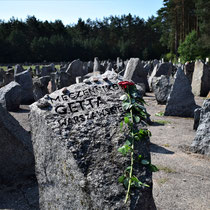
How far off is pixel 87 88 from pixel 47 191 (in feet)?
3.56

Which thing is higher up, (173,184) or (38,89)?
(38,89)

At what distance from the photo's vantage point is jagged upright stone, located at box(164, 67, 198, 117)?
683 cm

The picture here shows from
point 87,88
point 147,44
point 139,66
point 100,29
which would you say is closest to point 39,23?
point 100,29

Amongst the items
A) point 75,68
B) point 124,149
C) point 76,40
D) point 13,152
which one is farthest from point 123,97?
point 76,40

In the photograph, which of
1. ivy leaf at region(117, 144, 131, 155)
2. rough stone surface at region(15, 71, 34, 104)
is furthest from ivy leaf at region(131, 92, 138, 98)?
rough stone surface at region(15, 71, 34, 104)

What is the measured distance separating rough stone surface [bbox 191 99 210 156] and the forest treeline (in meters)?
22.4

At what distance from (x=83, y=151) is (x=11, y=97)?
6409 millimetres

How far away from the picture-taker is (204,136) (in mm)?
4227

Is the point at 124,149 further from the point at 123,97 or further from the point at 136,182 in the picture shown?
the point at 123,97

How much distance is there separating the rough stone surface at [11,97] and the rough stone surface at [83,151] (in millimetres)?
5735

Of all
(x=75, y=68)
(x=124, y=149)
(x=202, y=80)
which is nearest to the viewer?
(x=124, y=149)

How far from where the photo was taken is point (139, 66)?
35.4 feet

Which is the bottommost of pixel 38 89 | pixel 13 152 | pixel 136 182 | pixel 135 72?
pixel 13 152

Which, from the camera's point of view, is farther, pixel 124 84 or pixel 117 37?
pixel 117 37
